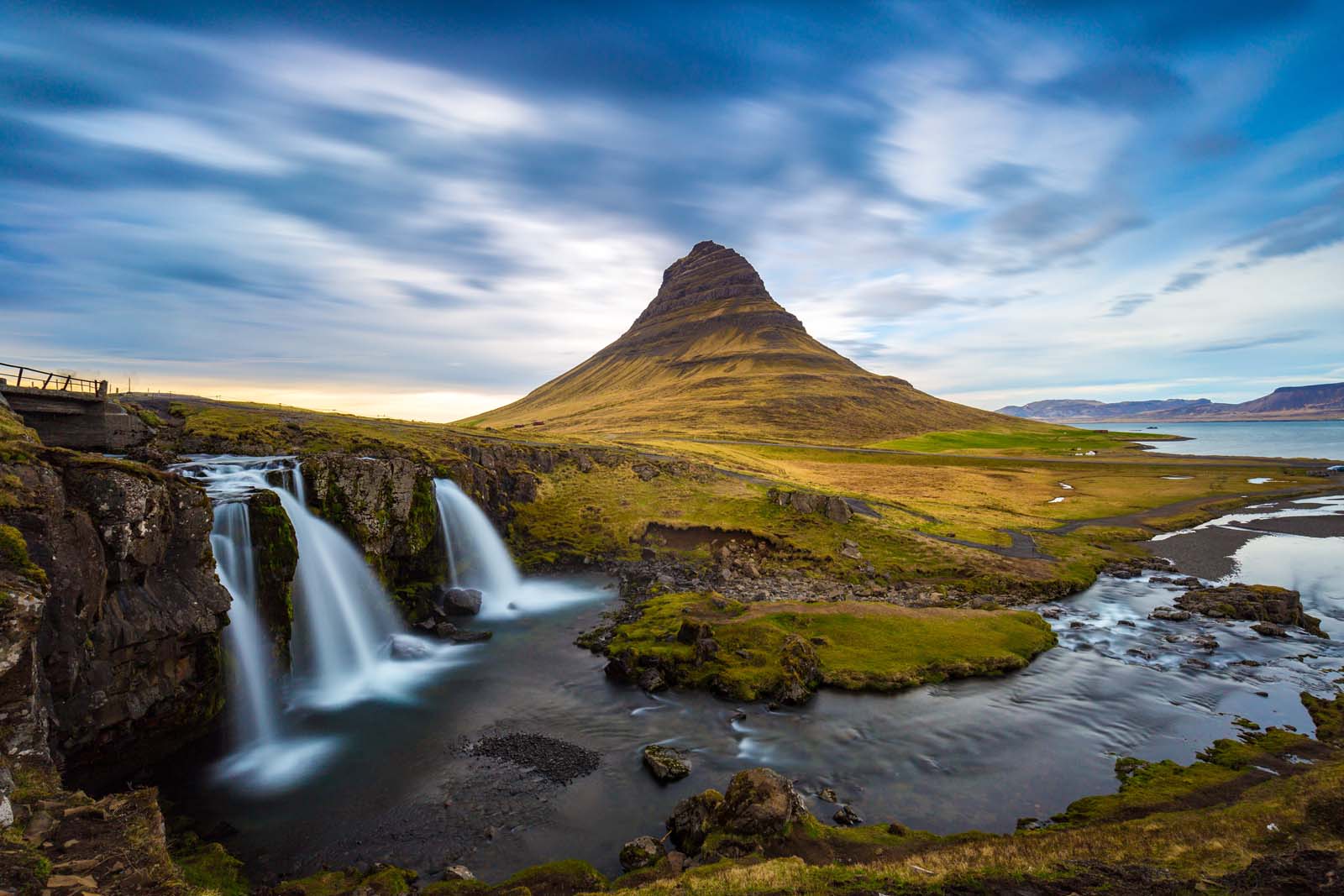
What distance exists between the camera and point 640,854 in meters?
19.3

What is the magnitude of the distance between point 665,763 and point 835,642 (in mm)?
16548

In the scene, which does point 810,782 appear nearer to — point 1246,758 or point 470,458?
point 1246,758

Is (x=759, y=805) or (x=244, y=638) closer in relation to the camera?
(x=759, y=805)

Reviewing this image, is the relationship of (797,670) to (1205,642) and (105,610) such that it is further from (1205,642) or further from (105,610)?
(105,610)

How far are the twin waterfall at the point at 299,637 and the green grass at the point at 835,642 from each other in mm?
13416

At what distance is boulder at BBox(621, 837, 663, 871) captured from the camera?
62.8 ft

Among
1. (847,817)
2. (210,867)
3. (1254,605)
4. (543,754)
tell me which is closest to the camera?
(210,867)

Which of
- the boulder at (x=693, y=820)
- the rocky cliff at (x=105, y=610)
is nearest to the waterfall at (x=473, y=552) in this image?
the rocky cliff at (x=105, y=610)

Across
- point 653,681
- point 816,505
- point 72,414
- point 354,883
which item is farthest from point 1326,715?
point 72,414

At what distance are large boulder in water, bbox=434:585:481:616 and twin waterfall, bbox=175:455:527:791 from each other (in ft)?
4.34

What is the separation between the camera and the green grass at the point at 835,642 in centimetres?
3326

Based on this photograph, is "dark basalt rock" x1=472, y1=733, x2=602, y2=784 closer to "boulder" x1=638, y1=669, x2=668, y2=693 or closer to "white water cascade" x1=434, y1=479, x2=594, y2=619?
"boulder" x1=638, y1=669, x2=668, y2=693

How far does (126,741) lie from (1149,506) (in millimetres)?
120792

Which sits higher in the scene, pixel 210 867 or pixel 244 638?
pixel 244 638
